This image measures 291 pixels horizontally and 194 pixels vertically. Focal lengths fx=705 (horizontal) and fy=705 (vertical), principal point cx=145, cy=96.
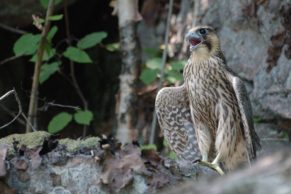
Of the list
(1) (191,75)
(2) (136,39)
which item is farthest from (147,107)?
(1) (191,75)

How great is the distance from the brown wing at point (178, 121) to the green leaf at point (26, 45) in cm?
97

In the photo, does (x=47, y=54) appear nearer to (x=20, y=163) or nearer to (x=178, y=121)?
(x=178, y=121)

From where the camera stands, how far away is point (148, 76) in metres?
5.59

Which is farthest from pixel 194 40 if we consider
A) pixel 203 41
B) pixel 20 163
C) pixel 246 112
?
pixel 20 163

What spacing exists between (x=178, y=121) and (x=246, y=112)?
0.80 m

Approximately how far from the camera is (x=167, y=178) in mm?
→ 3287

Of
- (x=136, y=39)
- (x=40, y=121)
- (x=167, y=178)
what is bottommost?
(x=40, y=121)

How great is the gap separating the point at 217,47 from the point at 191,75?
0.84 feet

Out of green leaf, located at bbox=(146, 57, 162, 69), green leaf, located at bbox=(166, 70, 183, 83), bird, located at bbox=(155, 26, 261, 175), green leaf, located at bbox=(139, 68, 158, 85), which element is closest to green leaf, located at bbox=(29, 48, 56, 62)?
green leaf, located at bbox=(139, 68, 158, 85)

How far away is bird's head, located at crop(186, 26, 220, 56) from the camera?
181 inches

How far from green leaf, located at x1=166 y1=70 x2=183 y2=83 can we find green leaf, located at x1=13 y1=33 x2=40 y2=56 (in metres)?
1.20

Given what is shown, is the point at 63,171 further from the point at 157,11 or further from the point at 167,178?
the point at 157,11

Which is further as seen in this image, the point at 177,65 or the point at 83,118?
the point at 177,65

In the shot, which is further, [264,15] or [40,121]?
[40,121]
